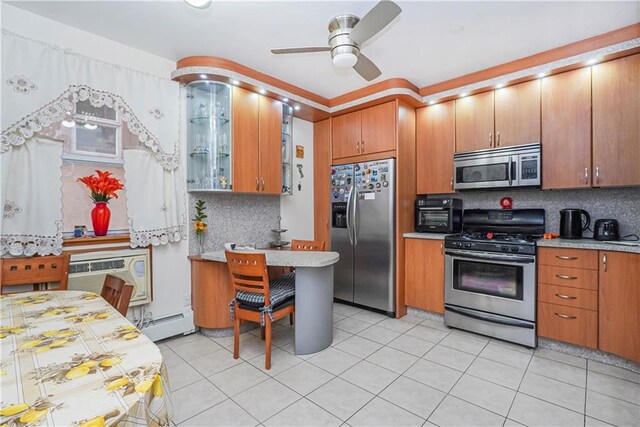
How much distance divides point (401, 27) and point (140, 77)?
2.31 metres

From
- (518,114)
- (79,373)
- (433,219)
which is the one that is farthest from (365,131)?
(79,373)

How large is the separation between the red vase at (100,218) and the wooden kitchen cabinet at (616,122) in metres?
4.24

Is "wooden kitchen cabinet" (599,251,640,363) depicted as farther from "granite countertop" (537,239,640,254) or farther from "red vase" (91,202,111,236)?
"red vase" (91,202,111,236)

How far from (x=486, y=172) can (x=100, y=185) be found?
12.0 ft

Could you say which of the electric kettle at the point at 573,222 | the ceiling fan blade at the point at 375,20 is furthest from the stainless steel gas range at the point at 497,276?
the ceiling fan blade at the point at 375,20

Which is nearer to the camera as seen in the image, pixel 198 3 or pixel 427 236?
pixel 198 3

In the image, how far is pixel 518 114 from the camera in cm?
307

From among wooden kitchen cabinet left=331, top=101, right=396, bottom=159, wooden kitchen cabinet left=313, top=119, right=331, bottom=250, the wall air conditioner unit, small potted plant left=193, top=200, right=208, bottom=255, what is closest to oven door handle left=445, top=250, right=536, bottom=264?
wooden kitchen cabinet left=331, top=101, right=396, bottom=159

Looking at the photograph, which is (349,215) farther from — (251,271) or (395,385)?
(395,385)

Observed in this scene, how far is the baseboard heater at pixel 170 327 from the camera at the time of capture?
109 inches

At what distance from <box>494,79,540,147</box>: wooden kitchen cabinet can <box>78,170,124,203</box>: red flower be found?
3694 millimetres

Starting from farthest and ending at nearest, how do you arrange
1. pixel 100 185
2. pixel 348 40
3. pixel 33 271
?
pixel 100 185, pixel 348 40, pixel 33 271

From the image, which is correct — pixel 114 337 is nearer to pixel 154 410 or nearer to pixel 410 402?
pixel 154 410

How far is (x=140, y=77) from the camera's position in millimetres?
2686
